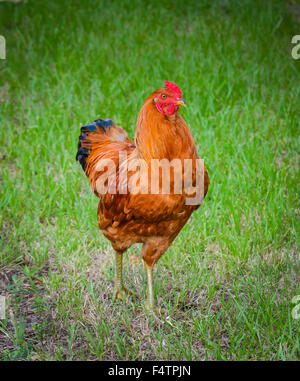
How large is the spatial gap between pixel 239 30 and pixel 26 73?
10.5ft

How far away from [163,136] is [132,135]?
98.0 inches

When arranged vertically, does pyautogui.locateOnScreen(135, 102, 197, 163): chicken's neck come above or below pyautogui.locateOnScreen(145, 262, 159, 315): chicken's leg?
above

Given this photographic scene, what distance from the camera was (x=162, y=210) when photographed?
9.78 ft

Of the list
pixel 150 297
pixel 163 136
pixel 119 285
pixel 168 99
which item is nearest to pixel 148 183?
pixel 163 136

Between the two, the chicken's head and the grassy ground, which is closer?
the chicken's head

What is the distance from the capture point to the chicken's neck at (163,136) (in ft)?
9.68

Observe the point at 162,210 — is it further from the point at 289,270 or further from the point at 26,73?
the point at 26,73

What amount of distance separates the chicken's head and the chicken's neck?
0.04 metres

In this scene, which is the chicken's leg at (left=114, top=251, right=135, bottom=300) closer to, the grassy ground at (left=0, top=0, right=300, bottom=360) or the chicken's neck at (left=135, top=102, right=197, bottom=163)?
the grassy ground at (left=0, top=0, right=300, bottom=360)

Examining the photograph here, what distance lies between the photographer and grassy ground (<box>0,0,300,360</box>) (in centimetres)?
336

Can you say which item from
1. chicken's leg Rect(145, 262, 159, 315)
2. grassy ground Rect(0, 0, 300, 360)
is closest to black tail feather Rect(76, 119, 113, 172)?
grassy ground Rect(0, 0, 300, 360)

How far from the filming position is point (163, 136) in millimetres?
2949

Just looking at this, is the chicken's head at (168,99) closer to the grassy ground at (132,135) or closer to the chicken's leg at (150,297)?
the chicken's leg at (150,297)
